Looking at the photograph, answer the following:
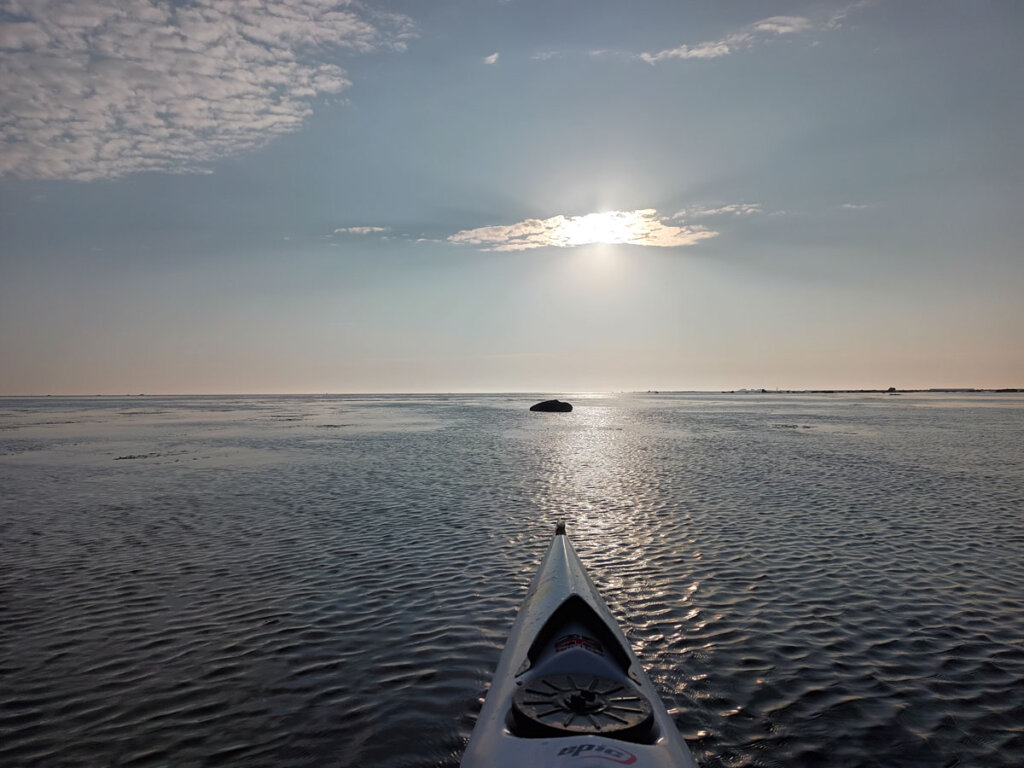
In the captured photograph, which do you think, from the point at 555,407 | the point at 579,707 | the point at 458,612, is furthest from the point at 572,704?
the point at 555,407

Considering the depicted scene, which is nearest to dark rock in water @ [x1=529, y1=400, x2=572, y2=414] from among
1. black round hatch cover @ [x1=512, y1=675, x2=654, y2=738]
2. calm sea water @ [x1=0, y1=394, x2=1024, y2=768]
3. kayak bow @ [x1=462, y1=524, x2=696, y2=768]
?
calm sea water @ [x1=0, y1=394, x2=1024, y2=768]

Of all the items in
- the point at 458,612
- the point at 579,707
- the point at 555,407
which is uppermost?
the point at 579,707

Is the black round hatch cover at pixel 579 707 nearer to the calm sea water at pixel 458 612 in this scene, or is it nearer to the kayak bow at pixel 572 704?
the kayak bow at pixel 572 704

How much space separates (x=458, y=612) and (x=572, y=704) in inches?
210

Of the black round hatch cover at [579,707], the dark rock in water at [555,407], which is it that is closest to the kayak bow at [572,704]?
the black round hatch cover at [579,707]

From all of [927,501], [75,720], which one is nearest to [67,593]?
[75,720]

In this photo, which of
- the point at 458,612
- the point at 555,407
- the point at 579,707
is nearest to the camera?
the point at 579,707

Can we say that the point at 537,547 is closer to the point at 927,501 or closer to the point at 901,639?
the point at 901,639

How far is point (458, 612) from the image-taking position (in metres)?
10.9

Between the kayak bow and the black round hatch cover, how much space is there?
0.01m

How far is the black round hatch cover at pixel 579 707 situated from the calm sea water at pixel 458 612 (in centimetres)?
121

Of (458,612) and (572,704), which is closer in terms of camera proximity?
(572,704)

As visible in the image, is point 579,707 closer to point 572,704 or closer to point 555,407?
point 572,704

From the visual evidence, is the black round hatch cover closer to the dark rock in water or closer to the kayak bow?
the kayak bow
